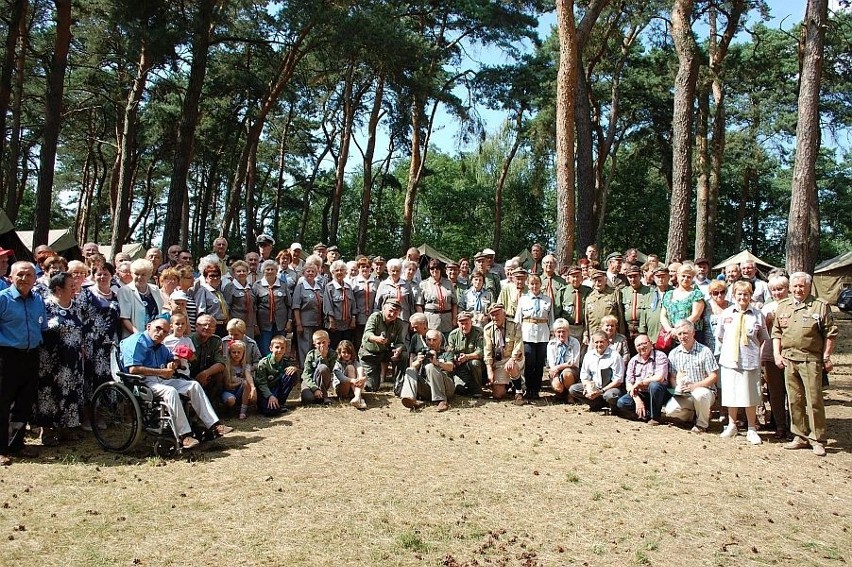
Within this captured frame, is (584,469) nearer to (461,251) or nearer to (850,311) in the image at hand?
(850,311)

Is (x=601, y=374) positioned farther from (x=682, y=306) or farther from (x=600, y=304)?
(x=682, y=306)

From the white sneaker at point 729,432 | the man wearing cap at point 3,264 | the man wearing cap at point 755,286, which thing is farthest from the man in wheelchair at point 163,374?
the man wearing cap at point 755,286

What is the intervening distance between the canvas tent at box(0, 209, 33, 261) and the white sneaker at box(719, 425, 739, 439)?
41.2ft

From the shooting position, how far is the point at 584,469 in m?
5.01

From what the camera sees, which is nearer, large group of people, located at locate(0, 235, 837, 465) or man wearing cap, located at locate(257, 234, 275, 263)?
large group of people, located at locate(0, 235, 837, 465)

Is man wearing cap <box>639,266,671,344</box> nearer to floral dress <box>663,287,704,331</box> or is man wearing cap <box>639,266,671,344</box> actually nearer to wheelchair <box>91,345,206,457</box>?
floral dress <box>663,287,704,331</box>

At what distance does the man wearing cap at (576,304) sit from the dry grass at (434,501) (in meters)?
1.70

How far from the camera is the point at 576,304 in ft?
25.1

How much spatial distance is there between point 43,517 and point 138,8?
10671 millimetres

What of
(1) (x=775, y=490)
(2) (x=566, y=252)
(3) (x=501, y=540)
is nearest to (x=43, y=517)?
(3) (x=501, y=540)

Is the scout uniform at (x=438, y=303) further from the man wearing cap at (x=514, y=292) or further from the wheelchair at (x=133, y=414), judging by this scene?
the wheelchair at (x=133, y=414)

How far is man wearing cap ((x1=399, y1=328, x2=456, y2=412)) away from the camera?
22.6 ft

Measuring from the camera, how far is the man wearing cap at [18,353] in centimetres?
468

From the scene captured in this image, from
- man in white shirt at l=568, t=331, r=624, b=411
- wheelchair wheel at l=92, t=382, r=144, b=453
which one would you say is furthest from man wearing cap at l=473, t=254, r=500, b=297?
wheelchair wheel at l=92, t=382, r=144, b=453
